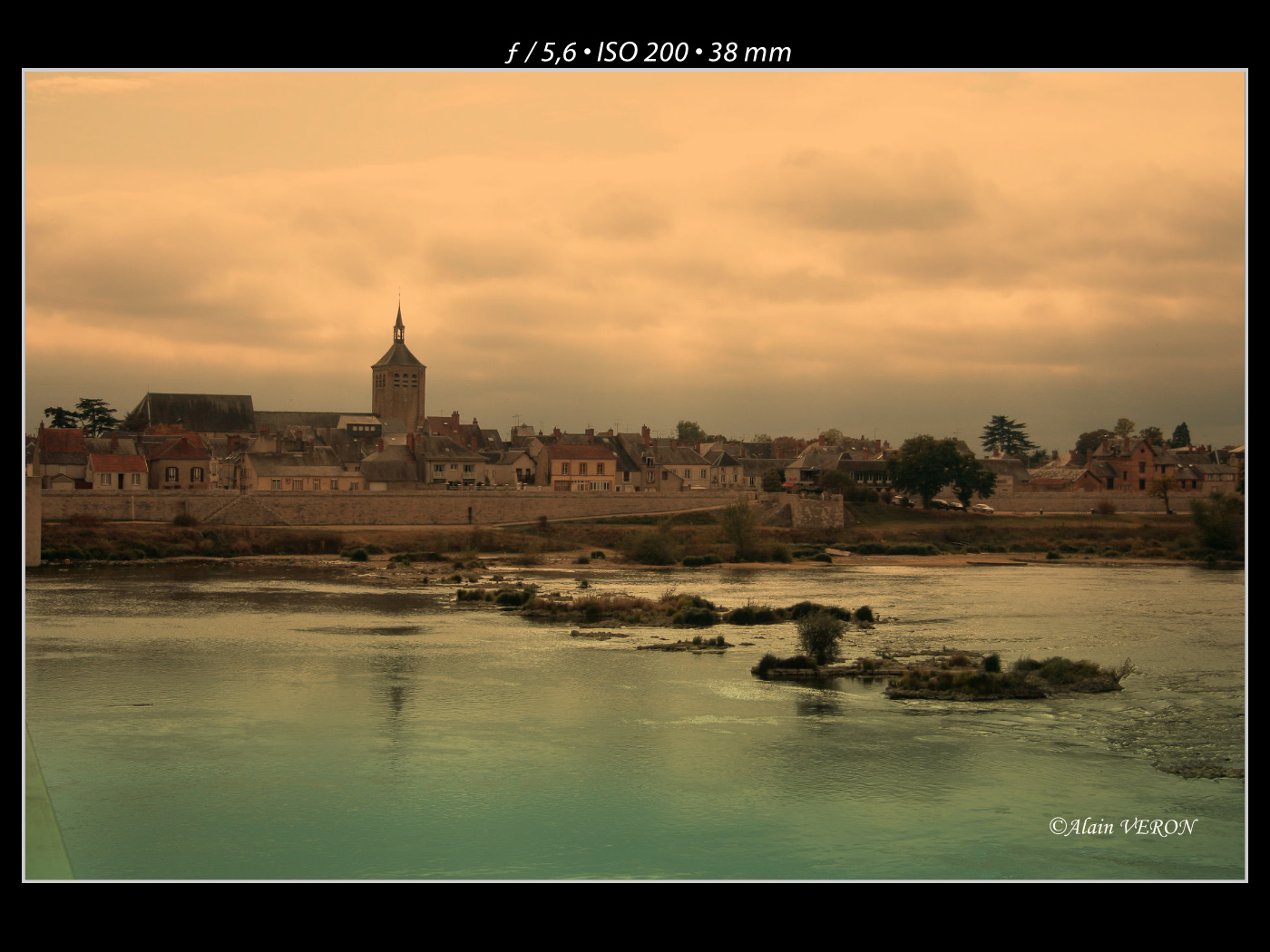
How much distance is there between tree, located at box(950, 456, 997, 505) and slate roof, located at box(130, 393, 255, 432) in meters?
51.0

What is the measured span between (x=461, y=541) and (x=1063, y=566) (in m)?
27.4

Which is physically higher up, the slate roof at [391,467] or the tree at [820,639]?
the slate roof at [391,467]

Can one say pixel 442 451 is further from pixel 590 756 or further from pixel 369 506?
pixel 590 756

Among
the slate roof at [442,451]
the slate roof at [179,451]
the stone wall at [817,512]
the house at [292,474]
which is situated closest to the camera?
the slate roof at [179,451]

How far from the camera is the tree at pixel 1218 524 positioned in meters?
52.8

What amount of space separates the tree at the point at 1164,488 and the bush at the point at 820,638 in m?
48.9

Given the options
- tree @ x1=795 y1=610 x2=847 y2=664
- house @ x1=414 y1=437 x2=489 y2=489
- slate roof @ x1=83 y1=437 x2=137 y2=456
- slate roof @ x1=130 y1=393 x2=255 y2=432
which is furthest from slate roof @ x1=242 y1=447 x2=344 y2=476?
tree @ x1=795 y1=610 x2=847 y2=664

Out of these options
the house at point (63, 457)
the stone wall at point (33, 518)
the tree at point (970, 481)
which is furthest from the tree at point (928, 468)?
the stone wall at point (33, 518)

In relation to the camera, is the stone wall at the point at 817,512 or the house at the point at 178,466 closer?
the house at the point at 178,466

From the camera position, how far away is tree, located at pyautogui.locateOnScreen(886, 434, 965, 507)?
66.0 meters

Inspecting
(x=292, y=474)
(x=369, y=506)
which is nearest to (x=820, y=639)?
(x=369, y=506)

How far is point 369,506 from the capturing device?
59.4 meters

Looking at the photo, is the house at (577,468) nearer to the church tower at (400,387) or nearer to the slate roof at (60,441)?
the slate roof at (60,441)

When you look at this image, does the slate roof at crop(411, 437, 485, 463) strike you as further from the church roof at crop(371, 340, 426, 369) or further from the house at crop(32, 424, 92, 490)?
the church roof at crop(371, 340, 426, 369)
